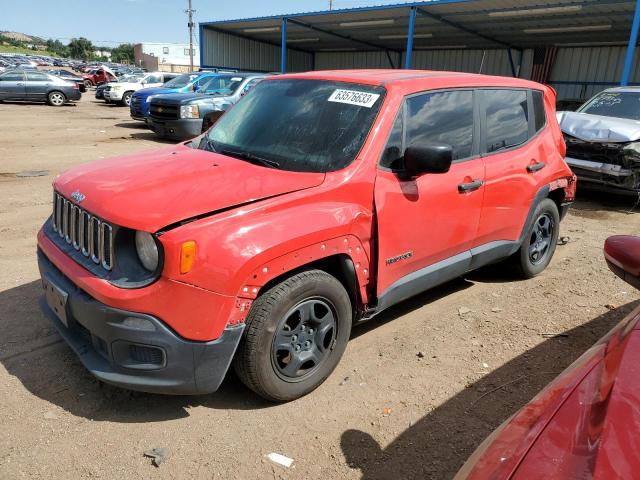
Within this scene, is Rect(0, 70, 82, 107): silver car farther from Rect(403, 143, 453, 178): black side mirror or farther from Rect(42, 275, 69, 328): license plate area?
Rect(403, 143, 453, 178): black side mirror

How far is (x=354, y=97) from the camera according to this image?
11.1 ft

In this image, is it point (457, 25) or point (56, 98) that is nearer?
point (457, 25)

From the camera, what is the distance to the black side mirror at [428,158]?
10.1 ft

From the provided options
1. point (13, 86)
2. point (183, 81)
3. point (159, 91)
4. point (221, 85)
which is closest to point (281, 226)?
point (221, 85)

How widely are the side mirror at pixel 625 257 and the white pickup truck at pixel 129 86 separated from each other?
78.1ft

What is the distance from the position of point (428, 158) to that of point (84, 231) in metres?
2.05

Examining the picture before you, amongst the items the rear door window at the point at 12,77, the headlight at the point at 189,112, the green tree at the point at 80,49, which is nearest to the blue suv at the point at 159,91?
the headlight at the point at 189,112

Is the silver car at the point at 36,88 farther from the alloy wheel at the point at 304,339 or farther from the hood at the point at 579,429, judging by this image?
the hood at the point at 579,429

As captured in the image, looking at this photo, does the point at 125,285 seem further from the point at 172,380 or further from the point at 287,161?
the point at 287,161

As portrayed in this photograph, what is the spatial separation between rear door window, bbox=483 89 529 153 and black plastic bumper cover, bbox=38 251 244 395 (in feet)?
8.72

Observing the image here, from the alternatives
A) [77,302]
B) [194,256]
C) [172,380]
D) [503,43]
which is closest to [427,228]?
[194,256]

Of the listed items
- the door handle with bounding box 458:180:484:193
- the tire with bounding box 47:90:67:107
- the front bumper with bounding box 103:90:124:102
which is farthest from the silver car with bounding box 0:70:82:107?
the door handle with bounding box 458:180:484:193

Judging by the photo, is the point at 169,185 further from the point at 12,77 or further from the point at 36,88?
the point at 12,77

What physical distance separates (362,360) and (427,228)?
1.00 metres
